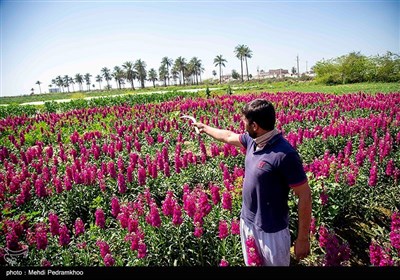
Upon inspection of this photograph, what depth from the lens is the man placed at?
249 centimetres

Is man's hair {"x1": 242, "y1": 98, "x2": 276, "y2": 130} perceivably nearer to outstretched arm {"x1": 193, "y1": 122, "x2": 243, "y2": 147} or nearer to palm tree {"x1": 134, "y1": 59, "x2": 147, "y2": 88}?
outstretched arm {"x1": 193, "y1": 122, "x2": 243, "y2": 147}

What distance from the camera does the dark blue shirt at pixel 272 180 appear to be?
2.46 meters

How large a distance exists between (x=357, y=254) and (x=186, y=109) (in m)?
14.3

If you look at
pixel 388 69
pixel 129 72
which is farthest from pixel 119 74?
pixel 388 69

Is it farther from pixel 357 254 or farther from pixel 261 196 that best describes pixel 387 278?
pixel 357 254

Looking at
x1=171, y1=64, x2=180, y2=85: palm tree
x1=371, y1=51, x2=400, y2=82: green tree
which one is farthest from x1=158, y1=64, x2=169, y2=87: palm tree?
x1=371, y1=51, x2=400, y2=82: green tree

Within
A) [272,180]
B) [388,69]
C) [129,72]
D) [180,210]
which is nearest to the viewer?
[272,180]

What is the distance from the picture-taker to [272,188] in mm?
2584

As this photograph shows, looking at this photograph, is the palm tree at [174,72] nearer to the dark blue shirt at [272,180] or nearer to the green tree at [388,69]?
the green tree at [388,69]

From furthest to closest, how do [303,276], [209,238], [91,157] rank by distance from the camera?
[91,157] → [209,238] → [303,276]

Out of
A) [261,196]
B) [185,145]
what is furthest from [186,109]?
[261,196]

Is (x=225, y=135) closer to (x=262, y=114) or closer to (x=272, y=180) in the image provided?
(x=262, y=114)

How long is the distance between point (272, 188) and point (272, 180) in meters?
0.09

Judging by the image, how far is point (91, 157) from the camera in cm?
849
